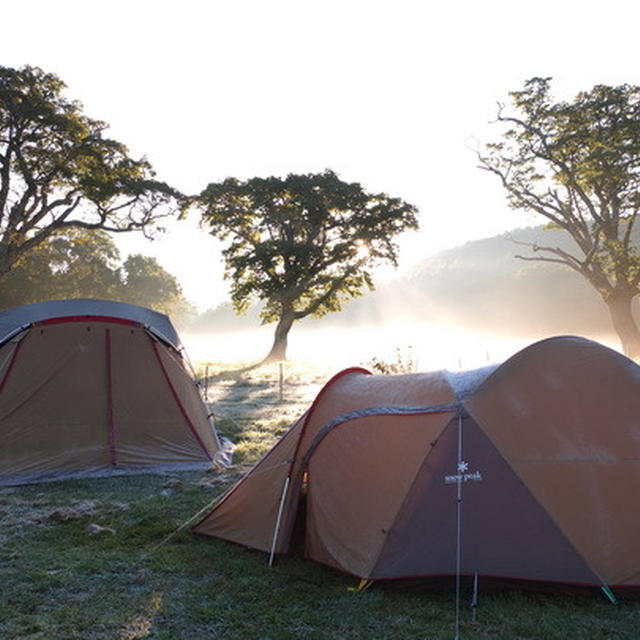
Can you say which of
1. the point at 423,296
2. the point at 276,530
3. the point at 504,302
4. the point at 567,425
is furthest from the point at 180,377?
the point at 423,296

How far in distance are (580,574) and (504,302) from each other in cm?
7202

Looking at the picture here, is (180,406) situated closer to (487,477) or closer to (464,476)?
(464,476)

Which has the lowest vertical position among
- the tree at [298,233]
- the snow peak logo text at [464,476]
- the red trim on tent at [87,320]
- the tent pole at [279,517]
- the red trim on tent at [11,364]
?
the tent pole at [279,517]

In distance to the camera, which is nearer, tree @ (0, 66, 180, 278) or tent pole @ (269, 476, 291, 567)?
tent pole @ (269, 476, 291, 567)

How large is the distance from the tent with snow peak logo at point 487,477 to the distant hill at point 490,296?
5082cm

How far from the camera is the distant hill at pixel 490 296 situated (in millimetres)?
61719

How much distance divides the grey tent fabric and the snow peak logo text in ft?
18.9

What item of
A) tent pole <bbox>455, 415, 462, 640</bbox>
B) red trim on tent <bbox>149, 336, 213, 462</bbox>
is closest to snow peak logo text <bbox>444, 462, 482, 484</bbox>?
tent pole <bbox>455, 415, 462, 640</bbox>

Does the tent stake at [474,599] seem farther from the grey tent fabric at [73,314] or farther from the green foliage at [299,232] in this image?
the green foliage at [299,232]

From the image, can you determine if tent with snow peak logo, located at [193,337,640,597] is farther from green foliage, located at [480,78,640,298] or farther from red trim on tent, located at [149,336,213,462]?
green foliage, located at [480,78,640,298]

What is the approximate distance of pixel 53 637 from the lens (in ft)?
11.7

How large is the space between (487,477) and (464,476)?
178 millimetres

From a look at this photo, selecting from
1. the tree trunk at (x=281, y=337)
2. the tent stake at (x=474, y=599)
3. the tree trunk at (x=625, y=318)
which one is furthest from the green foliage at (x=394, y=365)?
the tree trunk at (x=281, y=337)

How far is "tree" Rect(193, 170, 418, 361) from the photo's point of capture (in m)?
29.3
